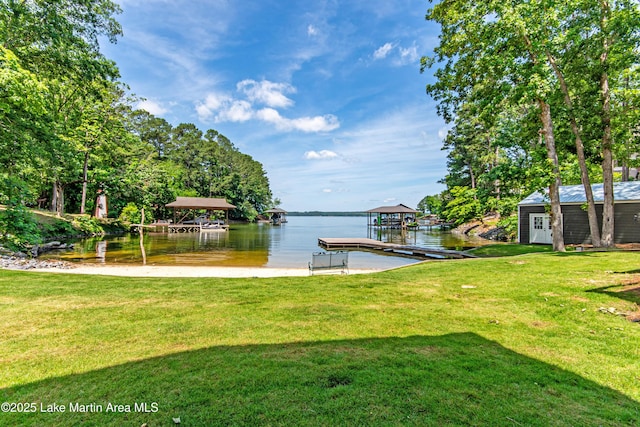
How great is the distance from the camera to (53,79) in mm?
10305

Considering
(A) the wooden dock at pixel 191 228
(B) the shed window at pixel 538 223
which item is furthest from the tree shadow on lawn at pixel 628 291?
(A) the wooden dock at pixel 191 228

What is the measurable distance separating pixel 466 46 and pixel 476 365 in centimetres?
1272

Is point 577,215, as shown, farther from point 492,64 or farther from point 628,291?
point 628,291

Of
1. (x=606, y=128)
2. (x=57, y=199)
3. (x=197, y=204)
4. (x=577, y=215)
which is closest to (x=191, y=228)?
(x=197, y=204)

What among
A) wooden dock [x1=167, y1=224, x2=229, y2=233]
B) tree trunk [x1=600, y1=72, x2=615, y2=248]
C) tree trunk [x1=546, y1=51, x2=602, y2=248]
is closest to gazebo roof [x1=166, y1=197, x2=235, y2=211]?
wooden dock [x1=167, y1=224, x2=229, y2=233]

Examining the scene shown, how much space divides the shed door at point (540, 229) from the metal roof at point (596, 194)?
858mm

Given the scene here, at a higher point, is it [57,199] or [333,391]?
[57,199]

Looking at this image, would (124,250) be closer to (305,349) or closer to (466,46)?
(305,349)

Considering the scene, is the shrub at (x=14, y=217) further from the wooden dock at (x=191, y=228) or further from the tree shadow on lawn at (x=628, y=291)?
the wooden dock at (x=191, y=228)

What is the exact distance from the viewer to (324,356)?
2.95 metres

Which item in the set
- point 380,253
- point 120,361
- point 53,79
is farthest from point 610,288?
point 53,79

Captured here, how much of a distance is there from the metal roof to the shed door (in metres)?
0.86

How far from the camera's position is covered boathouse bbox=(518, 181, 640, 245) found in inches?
559

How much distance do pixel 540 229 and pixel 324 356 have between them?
752 inches
